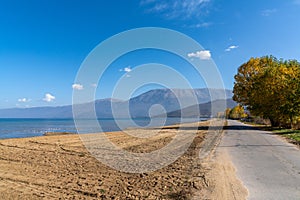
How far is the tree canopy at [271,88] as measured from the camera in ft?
89.4

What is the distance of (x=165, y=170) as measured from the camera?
28.8ft

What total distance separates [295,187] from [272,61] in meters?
34.3

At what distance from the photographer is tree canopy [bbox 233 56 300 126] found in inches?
1073

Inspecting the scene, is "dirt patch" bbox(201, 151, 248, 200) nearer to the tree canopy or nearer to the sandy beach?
the sandy beach

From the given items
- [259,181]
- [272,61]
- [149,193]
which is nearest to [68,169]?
[149,193]

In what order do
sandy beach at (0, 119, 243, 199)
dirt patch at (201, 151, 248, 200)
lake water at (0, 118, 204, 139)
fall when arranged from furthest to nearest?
lake water at (0, 118, 204, 139)
sandy beach at (0, 119, 243, 199)
dirt patch at (201, 151, 248, 200)

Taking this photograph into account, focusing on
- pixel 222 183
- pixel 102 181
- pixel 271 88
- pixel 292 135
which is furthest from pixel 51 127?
pixel 222 183

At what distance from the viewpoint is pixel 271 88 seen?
1197 inches

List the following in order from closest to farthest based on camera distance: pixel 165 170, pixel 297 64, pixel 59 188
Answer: pixel 59 188, pixel 165 170, pixel 297 64

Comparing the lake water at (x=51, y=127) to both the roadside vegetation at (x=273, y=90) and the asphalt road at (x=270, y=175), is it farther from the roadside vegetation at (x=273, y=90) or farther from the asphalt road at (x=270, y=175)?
the asphalt road at (x=270, y=175)

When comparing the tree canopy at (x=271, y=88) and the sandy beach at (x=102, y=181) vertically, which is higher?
the tree canopy at (x=271, y=88)

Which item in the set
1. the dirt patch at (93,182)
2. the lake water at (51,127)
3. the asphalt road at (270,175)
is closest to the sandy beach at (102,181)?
the dirt patch at (93,182)

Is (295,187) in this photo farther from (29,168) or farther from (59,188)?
(29,168)

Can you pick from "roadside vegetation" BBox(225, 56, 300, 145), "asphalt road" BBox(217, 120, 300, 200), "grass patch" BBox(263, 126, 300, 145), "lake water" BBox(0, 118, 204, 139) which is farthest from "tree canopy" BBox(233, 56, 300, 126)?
"lake water" BBox(0, 118, 204, 139)
